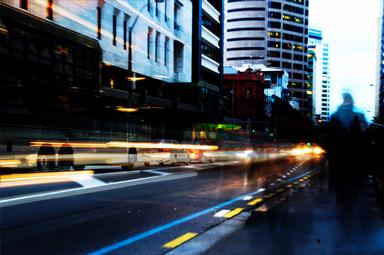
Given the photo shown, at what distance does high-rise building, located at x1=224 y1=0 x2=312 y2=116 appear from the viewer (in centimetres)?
15462

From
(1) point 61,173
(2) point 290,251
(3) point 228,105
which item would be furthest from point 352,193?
(3) point 228,105

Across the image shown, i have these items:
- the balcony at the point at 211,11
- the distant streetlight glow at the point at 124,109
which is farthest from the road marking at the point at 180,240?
the balcony at the point at 211,11

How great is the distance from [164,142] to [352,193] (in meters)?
15.2

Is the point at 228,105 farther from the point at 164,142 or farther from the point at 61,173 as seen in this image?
the point at 61,173

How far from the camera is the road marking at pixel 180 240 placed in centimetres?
684

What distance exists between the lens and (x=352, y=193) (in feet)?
29.6

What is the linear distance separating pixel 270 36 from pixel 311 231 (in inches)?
6086

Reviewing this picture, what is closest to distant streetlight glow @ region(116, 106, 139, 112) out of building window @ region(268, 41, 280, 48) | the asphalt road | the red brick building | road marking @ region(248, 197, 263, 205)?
the asphalt road

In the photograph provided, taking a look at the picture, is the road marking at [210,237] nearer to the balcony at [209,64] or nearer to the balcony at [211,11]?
the balcony at [209,64]

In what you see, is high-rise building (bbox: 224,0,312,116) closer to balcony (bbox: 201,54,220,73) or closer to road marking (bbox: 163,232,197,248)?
balcony (bbox: 201,54,220,73)

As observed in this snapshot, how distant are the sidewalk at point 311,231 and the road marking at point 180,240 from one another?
1.73 feet

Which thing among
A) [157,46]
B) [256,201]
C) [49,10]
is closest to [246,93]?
[157,46]

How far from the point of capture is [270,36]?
157750 mm

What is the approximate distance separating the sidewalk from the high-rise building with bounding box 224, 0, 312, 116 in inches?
5672
